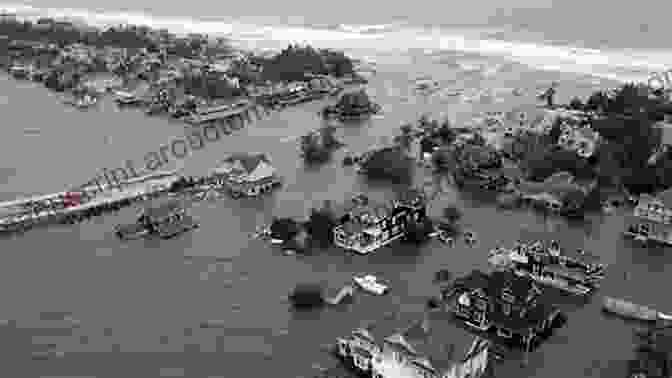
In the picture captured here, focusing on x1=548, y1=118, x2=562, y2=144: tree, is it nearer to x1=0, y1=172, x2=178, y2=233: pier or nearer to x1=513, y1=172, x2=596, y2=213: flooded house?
x1=513, y1=172, x2=596, y2=213: flooded house

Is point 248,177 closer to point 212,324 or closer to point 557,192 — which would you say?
point 212,324

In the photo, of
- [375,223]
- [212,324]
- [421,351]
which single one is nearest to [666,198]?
[375,223]

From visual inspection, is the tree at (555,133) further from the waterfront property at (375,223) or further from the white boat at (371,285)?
the white boat at (371,285)

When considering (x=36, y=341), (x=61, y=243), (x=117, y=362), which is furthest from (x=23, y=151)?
(x=117, y=362)

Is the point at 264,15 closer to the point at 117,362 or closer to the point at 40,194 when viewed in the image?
the point at 40,194

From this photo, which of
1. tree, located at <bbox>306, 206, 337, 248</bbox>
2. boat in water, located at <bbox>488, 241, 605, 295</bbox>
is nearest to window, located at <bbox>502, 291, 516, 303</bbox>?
boat in water, located at <bbox>488, 241, 605, 295</bbox>

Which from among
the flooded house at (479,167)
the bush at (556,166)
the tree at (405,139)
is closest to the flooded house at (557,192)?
the bush at (556,166)
